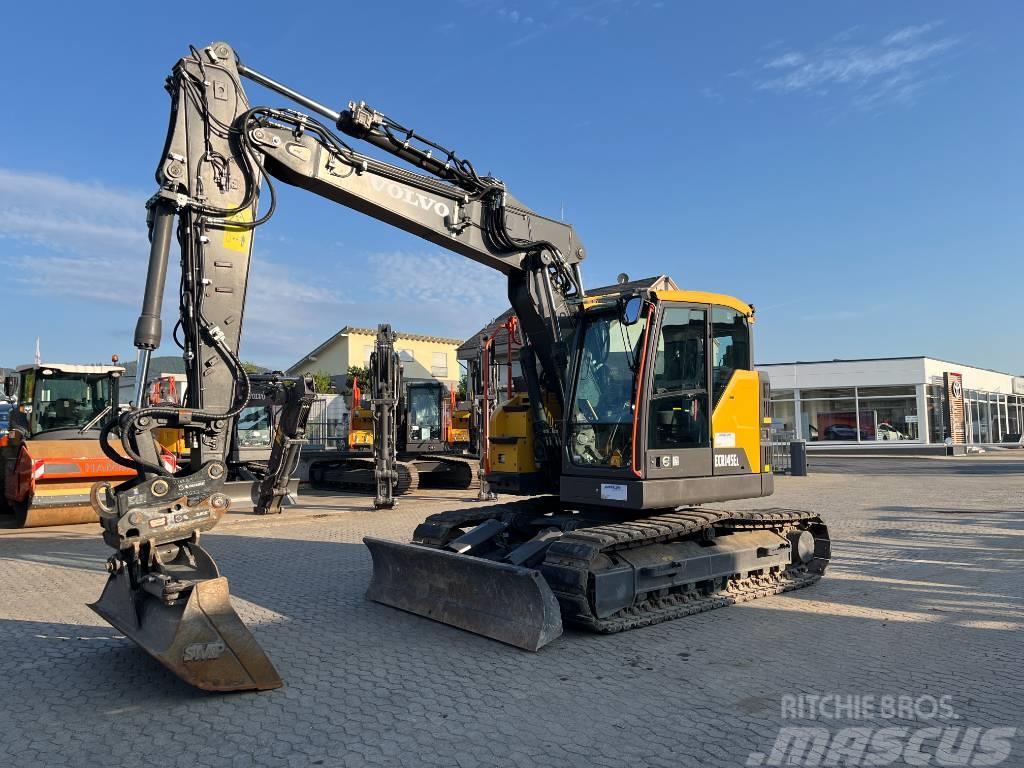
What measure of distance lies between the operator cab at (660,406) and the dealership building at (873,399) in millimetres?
29438

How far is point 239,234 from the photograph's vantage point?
5703 millimetres

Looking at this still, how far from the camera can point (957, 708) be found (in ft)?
14.6

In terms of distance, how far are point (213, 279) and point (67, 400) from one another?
1069cm

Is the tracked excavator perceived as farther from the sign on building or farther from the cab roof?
the sign on building

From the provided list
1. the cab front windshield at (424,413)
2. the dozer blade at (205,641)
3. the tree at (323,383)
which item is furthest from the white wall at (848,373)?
the dozer blade at (205,641)

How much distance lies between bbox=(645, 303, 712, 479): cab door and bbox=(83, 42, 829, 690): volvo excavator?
0.02 meters

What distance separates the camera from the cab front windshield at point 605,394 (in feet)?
21.6

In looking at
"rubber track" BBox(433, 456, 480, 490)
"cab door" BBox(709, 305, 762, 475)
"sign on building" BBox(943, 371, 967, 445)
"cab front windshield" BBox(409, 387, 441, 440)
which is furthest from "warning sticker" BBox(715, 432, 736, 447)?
"sign on building" BBox(943, 371, 967, 445)

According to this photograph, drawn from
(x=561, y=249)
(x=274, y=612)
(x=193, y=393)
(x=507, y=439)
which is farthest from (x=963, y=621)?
(x=193, y=393)

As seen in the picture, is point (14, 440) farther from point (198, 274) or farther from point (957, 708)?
point (957, 708)

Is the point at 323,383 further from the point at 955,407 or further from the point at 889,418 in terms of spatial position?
the point at 955,407

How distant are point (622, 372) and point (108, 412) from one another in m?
11.3

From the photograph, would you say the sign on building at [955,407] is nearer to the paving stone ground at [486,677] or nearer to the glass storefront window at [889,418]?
the glass storefront window at [889,418]

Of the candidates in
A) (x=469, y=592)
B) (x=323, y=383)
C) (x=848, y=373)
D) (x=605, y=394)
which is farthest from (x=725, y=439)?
(x=323, y=383)
